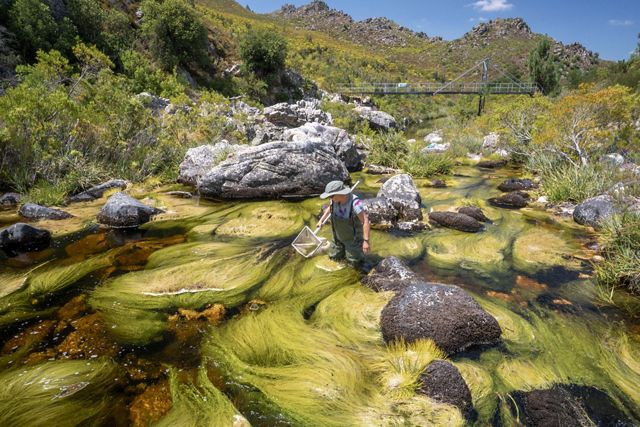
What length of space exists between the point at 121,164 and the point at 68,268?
611 cm

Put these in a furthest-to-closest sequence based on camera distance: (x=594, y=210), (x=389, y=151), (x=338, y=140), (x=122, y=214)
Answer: (x=389, y=151) < (x=338, y=140) < (x=594, y=210) < (x=122, y=214)

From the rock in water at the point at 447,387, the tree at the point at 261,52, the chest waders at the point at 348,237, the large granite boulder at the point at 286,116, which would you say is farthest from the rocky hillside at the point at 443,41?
the rock in water at the point at 447,387

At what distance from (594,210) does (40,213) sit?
465 inches

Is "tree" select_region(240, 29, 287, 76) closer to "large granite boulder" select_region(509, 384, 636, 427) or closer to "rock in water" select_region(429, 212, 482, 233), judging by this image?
"rock in water" select_region(429, 212, 482, 233)

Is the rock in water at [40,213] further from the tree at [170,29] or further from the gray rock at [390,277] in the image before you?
the tree at [170,29]

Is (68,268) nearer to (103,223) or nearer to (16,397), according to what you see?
(103,223)

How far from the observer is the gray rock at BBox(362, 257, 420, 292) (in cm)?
444

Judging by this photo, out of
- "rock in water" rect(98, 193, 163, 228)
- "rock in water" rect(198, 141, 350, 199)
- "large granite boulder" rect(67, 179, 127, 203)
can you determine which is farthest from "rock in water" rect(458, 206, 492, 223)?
"large granite boulder" rect(67, 179, 127, 203)

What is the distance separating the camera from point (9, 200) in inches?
305

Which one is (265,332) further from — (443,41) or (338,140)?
(443,41)

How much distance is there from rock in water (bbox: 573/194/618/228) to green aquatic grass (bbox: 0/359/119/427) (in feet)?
27.6

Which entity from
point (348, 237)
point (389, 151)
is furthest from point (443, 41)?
point (348, 237)

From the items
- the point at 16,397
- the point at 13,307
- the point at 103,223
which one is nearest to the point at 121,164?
the point at 103,223

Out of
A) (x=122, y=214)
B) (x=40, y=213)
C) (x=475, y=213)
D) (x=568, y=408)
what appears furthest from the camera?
(x=475, y=213)
